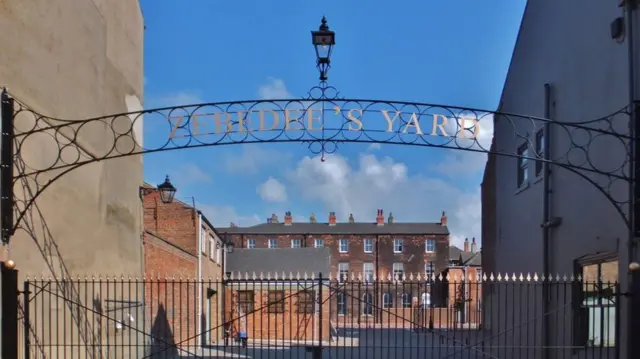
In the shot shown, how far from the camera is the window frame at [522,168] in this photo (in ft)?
47.2

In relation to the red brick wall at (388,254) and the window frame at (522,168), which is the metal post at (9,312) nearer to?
the window frame at (522,168)

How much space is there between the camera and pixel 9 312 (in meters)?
8.16

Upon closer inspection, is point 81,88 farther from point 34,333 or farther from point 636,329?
point 636,329

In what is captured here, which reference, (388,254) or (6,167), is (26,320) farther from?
(388,254)

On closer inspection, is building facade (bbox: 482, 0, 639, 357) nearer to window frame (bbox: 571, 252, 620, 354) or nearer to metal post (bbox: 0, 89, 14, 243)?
window frame (bbox: 571, 252, 620, 354)

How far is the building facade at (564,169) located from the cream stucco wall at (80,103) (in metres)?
6.12

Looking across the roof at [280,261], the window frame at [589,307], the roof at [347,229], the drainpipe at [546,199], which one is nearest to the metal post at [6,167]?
the window frame at [589,307]

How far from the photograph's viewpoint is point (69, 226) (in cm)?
971

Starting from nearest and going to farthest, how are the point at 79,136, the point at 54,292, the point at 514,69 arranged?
the point at 54,292 < the point at 79,136 < the point at 514,69

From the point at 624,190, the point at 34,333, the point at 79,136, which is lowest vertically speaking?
the point at 34,333

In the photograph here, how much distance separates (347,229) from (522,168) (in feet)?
186

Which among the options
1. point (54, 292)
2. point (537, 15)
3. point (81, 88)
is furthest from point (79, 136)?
point (537, 15)

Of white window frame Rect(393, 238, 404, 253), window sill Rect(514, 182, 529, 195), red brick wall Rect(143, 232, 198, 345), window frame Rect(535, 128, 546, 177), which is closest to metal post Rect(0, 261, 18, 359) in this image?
window frame Rect(535, 128, 546, 177)

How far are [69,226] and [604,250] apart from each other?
749cm
